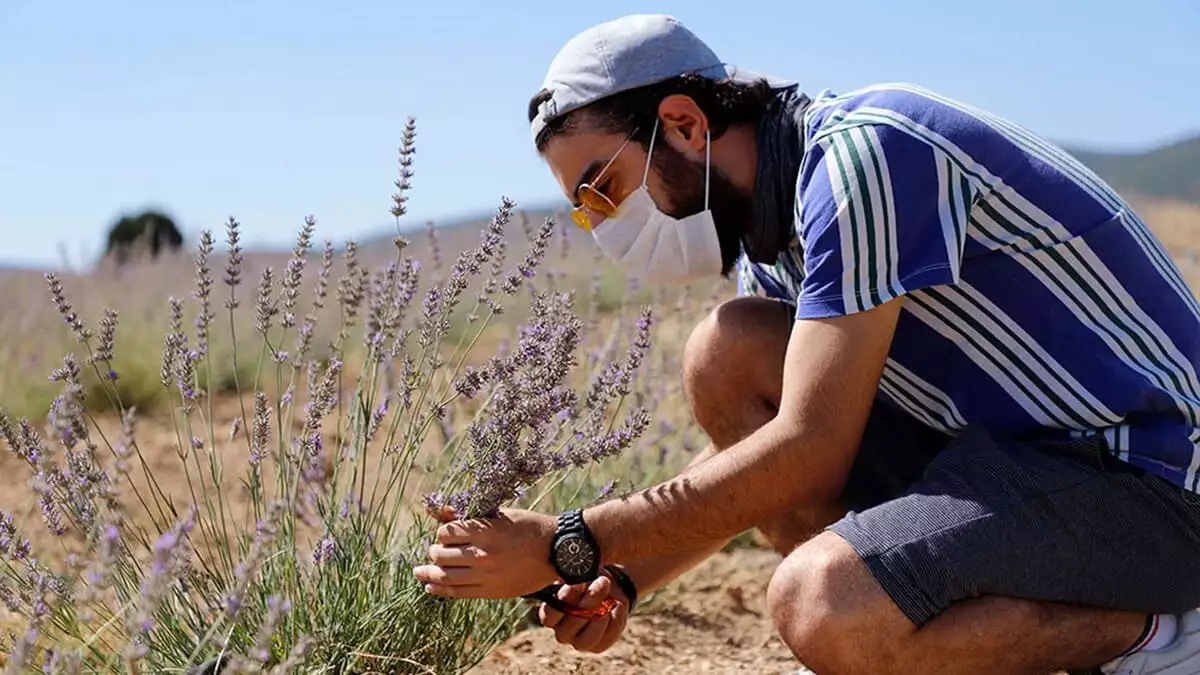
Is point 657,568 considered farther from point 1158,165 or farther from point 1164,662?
point 1158,165

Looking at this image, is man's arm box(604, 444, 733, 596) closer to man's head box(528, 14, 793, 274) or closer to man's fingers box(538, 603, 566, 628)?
man's fingers box(538, 603, 566, 628)

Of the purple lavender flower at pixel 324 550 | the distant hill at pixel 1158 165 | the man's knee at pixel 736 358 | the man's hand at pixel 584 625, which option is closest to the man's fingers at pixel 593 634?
the man's hand at pixel 584 625

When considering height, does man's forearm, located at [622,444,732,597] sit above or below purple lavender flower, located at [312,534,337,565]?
→ below

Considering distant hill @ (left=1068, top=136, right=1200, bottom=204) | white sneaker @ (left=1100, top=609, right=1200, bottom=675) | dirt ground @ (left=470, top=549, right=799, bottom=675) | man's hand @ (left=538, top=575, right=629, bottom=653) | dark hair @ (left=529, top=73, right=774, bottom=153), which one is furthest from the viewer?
distant hill @ (left=1068, top=136, right=1200, bottom=204)

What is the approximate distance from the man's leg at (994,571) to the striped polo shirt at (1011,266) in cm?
10

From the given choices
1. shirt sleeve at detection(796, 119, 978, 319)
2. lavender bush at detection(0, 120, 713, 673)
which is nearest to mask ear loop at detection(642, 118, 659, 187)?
lavender bush at detection(0, 120, 713, 673)

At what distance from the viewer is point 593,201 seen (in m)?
2.35

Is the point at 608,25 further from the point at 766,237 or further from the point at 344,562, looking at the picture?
the point at 344,562

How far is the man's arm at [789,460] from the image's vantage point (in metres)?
1.93

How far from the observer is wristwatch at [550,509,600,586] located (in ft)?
6.45

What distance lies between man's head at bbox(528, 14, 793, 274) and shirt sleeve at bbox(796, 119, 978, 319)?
1.07ft

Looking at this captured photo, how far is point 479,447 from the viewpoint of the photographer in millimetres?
2094

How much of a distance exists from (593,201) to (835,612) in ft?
2.83

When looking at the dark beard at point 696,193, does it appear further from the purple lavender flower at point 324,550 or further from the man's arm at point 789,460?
the purple lavender flower at point 324,550
